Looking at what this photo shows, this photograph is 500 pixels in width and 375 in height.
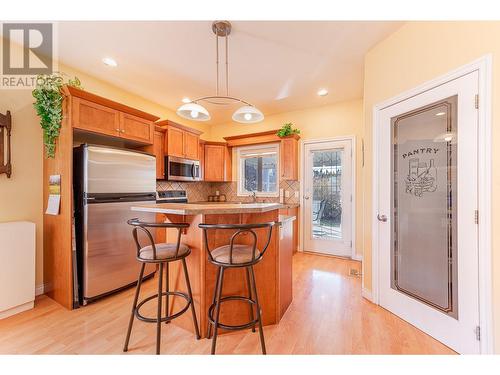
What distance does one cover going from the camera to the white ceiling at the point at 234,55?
6.86 feet

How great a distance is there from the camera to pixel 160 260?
1.53 meters

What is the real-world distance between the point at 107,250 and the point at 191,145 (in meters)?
2.33

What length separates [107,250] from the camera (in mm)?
2369

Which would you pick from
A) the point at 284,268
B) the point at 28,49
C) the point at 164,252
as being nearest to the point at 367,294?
the point at 284,268

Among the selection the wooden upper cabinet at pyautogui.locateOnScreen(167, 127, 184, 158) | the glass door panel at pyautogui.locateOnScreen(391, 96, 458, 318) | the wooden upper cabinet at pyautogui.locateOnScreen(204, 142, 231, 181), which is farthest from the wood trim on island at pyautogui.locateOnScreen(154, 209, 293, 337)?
the wooden upper cabinet at pyautogui.locateOnScreen(204, 142, 231, 181)

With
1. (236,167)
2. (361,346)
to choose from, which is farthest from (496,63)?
(236,167)

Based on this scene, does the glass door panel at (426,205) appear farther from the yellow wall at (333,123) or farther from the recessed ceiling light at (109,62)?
the recessed ceiling light at (109,62)

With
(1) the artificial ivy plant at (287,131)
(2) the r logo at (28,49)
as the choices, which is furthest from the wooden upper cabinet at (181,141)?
(1) the artificial ivy plant at (287,131)

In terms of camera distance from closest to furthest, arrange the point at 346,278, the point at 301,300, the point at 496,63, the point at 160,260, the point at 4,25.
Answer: the point at 496,63, the point at 160,260, the point at 4,25, the point at 301,300, the point at 346,278

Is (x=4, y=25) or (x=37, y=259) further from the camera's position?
(x=37, y=259)

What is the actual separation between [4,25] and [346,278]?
15.8 feet

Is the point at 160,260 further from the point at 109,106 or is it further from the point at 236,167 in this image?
the point at 236,167

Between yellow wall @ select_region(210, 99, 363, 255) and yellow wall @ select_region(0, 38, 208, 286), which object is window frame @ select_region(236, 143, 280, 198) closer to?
yellow wall @ select_region(210, 99, 363, 255)

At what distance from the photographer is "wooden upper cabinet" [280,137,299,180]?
163 inches
